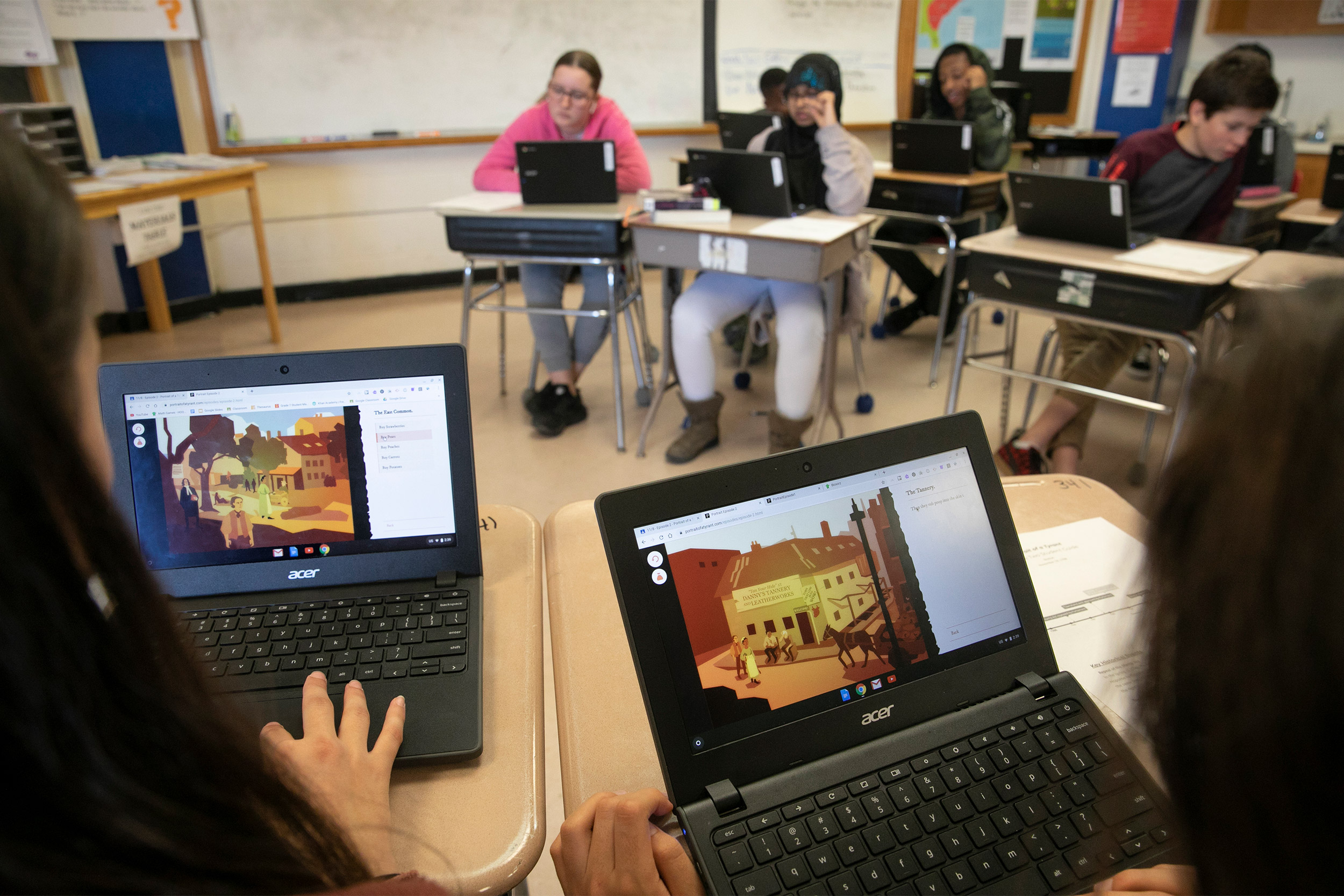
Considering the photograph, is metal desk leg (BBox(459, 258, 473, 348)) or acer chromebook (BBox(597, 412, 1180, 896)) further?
metal desk leg (BBox(459, 258, 473, 348))

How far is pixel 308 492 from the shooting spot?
30.2 inches

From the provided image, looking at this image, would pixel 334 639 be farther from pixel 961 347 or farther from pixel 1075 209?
pixel 1075 209

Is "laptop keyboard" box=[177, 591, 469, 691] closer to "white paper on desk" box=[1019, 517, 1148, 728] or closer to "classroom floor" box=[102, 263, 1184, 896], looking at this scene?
"white paper on desk" box=[1019, 517, 1148, 728]

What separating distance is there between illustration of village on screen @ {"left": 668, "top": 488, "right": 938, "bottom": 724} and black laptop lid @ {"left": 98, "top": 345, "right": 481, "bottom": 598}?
30cm

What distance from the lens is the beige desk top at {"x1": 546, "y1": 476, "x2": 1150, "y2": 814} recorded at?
62 centimetres

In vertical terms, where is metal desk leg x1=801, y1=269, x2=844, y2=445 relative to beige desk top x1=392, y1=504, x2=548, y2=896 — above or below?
below

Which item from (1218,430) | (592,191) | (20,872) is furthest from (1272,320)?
(592,191)

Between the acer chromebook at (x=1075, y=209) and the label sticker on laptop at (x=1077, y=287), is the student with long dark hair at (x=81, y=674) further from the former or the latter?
the acer chromebook at (x=1075, y=209)

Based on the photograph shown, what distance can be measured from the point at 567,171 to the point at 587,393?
0.95 meters

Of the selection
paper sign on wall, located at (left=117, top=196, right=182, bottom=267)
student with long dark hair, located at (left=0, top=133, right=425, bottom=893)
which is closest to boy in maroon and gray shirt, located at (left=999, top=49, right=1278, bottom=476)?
student with long dark hair, located at (left=0, top=133, right=425, bottom=893)

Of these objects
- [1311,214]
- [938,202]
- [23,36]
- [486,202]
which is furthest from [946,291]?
[23,36]

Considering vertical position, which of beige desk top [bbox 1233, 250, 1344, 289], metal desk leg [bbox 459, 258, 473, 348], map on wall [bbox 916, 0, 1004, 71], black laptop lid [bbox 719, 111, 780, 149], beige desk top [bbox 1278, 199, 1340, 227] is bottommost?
metal desk leg [bbox 459, 258, 473, 348]

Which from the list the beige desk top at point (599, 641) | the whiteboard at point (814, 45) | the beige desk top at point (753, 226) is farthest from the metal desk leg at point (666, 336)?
the whiteboard at point (814, 45)

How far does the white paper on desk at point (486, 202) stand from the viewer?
2.54m
